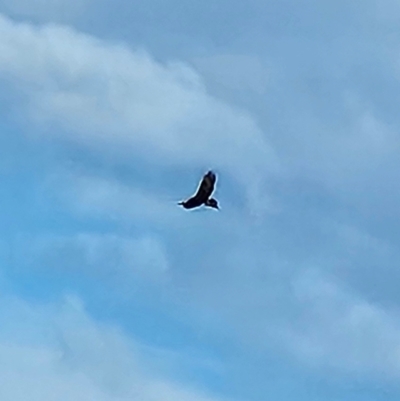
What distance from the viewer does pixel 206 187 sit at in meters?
184

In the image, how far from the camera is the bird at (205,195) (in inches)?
7219

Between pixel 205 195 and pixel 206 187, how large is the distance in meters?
1.40

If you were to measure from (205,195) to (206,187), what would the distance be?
55.2 inches

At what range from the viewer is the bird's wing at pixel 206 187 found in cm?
18325

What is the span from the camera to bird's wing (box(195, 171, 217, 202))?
7215 inches

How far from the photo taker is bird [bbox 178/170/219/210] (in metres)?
183

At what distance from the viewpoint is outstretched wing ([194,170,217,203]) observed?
183 m

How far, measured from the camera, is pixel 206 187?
184 meters

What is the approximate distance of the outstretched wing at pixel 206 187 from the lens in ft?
601

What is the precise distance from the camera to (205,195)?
608 feet

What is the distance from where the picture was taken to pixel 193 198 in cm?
18700
